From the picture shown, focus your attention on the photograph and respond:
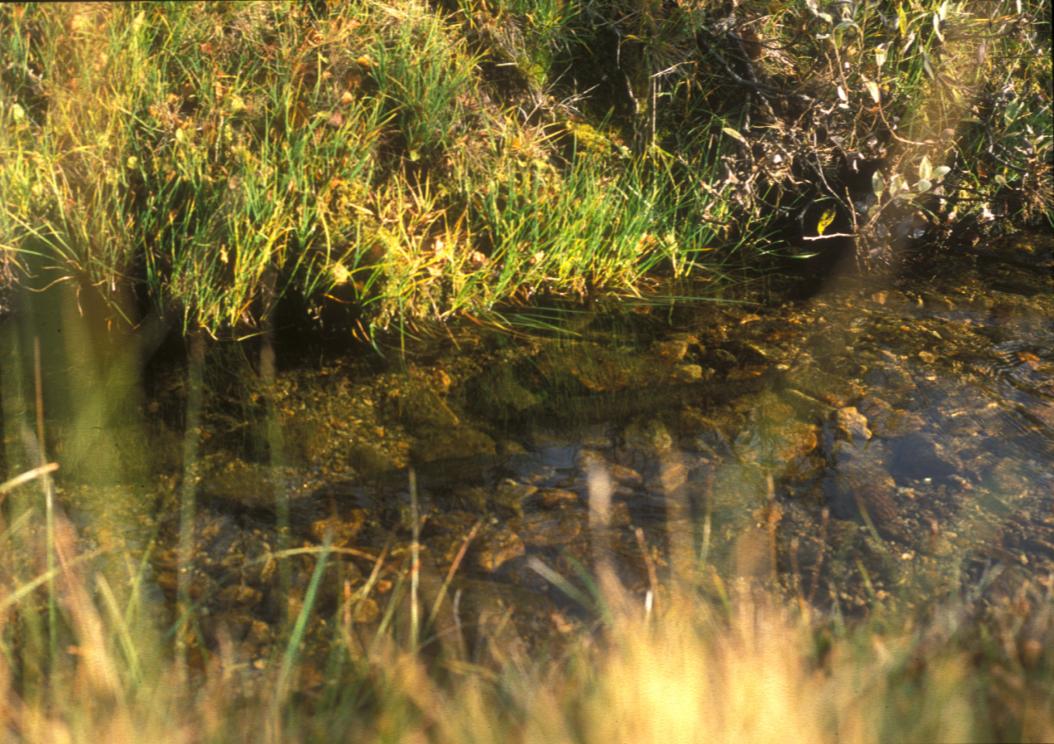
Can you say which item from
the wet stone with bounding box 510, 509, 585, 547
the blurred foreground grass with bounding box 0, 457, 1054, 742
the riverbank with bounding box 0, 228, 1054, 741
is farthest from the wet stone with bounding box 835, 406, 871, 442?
the wet stone with bounding box 510, 509, 585, 547

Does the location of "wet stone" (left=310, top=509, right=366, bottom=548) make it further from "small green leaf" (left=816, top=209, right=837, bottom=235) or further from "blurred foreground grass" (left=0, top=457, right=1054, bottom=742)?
"small green leaf" (left=816, top=209, right=837, bottom=235)

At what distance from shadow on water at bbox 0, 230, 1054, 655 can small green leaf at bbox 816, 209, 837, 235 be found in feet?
1.09

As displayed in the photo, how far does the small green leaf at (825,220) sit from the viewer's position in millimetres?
4419

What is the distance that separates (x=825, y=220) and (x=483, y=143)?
1.48 meters

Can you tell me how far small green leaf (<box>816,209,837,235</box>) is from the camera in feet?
14.5

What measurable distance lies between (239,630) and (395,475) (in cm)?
81

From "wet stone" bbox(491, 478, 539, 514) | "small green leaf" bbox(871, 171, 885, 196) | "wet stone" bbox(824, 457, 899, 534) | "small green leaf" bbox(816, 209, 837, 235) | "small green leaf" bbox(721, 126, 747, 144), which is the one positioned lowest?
"wet stone" bbox(824, 457, 899, 534)

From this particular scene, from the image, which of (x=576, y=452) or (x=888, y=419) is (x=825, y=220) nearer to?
(x=888, y=419)

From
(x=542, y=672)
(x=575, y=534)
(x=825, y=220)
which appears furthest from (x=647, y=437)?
(x=825, y=220)

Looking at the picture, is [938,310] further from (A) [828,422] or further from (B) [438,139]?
(B) [438,139]

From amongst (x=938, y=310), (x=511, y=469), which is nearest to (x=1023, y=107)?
(x=938, y=310)

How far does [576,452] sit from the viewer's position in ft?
10.7

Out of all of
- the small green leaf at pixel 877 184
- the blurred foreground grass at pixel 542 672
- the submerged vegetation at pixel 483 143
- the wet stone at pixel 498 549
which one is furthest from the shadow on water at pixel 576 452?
the small green leaf at pixel 877 184

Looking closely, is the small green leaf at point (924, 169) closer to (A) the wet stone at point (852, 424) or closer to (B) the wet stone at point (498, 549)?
(A) the wet stone at point (852, 424)
